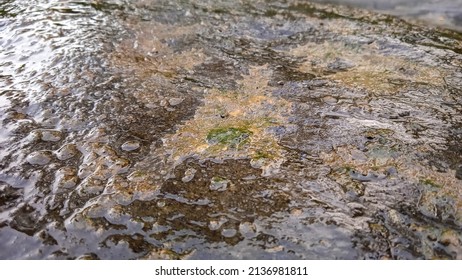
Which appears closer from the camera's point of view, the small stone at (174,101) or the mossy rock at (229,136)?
the mossy rock at (229,136)

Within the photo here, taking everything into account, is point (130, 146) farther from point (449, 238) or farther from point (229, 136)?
point (449, 238)

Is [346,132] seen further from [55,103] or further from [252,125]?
[55,103]

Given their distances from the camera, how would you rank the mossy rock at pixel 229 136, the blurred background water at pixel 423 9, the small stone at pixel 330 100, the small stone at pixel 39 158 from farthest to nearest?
1. the blurred background water at pixel 423 9
2. the small stone at pixel 330 100
3. the mossy rock at pixel 229 136
4. the small stone at pixel 39 158

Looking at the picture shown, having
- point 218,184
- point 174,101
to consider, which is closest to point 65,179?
point 218,184

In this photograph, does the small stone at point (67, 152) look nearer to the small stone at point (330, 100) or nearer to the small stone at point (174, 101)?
the small stone at point (174, 101)

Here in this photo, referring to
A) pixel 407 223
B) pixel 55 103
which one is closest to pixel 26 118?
pixel 55 103

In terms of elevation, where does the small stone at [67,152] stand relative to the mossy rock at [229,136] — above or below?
below

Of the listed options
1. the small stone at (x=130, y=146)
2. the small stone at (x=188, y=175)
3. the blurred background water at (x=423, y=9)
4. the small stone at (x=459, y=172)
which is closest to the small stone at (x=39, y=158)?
the small stone at (x=130, y=146)

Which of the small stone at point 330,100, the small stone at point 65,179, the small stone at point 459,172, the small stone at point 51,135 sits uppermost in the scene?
the small stone at point 330,100
